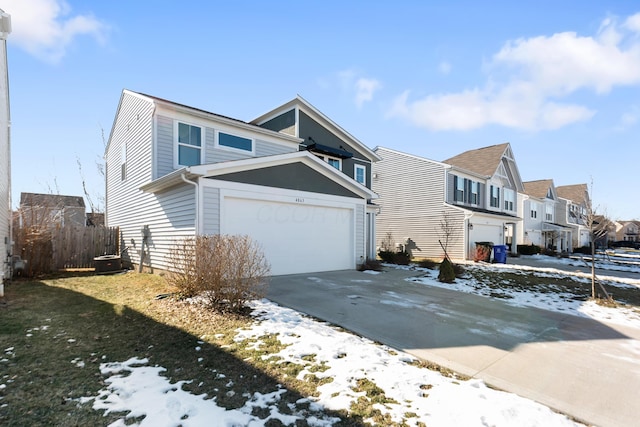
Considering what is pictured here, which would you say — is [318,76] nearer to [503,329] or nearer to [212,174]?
[212,174]

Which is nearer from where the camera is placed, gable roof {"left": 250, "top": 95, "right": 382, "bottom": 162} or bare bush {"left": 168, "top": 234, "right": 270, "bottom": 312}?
bare bush {"left": 168, "top": 234, "right": 270, "bottom": 312}

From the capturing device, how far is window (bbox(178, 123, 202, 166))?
424 inches

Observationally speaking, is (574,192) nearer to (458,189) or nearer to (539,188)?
(539,188)

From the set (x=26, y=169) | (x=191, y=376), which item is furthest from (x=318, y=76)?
(x=26, y=169)

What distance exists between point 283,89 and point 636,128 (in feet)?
58.8

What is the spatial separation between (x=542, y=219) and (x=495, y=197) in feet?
43.6

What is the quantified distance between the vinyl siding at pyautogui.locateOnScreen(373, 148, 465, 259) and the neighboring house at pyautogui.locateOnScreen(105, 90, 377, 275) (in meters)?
9.70

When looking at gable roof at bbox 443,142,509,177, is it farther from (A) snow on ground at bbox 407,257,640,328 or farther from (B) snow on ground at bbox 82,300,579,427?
(B) snow on ground at bbox 82,300,579,427

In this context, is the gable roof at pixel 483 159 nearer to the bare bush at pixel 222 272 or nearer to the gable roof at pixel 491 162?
the gable roof at pixel 491 162

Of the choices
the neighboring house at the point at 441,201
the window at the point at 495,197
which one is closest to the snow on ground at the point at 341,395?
→ the neighboring house at the point at 441,201

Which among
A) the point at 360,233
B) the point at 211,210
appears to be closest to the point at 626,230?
the point at 360,233

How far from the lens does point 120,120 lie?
1409cm

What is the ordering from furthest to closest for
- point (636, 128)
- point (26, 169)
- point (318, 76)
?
point (26, 169), point (636, 128), point (318, 76)

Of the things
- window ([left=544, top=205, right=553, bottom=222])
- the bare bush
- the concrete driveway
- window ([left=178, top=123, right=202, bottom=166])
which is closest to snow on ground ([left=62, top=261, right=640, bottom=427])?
the concrete driveway
